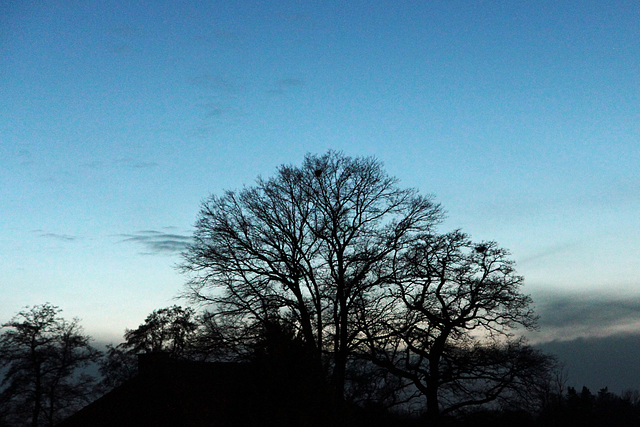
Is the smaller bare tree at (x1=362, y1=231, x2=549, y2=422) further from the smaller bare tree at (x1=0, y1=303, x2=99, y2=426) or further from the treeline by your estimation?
the smaller bare tree at (x1=0, y1=303, x2=99, y2=426)

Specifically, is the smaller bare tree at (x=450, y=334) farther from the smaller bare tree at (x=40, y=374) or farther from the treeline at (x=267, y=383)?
the smaller bare tree at (x=40, y=374)

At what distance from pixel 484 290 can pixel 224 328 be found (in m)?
12.0

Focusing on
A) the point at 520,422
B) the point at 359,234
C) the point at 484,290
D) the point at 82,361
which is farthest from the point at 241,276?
the point at 82,361

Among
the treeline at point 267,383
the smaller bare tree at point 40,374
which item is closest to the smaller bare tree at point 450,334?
the treeline at point 267,383

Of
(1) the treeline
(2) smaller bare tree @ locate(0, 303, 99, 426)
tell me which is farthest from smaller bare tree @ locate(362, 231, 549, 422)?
(2) smaller bare tree @ locate(0, 303, 99, 426)

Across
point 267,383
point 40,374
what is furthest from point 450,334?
point 40,374

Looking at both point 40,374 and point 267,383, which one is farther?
point 40,374

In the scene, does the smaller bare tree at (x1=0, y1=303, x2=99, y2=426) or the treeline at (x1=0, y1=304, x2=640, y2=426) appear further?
the smaller bare tree at (x1=0, y1=303, x2=99, y2=426)

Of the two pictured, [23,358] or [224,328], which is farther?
[23,358]

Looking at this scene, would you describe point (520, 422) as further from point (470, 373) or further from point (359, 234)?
point (359, 234)

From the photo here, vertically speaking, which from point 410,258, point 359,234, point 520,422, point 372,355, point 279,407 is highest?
point 359,234

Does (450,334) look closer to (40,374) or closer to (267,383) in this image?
(267,383)

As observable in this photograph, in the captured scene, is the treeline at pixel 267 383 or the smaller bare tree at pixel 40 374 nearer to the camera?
the treeline at pixel 267 383

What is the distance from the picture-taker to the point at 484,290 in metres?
25.8
